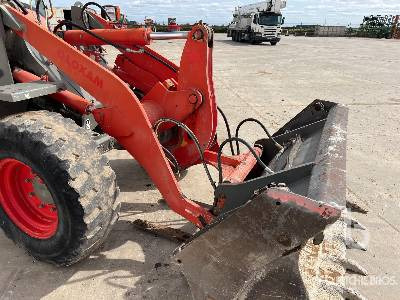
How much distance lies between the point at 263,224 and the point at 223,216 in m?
0.26


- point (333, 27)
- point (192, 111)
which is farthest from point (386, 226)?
point (333, 27)

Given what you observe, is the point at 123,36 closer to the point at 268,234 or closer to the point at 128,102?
the point at 128,102

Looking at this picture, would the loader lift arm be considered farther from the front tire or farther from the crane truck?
the crane truck

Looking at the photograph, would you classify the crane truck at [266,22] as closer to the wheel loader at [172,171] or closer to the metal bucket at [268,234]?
the wheel loader at [172,171]

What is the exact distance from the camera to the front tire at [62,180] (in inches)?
92.9

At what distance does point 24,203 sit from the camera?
9.79 feet

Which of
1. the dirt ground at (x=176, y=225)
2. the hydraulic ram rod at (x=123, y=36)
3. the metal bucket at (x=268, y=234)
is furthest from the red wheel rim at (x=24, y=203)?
the hydraulic ram rod at (x=123, y=36)

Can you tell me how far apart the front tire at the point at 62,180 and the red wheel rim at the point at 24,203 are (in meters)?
0.02

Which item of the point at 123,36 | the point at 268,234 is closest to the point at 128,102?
the point at 123,36

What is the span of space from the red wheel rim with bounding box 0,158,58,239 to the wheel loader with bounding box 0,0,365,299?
10 mm

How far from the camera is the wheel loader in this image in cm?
197

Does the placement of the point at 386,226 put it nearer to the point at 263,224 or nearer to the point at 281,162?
the point at 281,162

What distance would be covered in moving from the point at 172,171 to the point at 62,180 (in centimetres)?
81

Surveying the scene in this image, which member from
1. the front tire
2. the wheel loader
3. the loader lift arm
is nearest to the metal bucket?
the wheel loader
